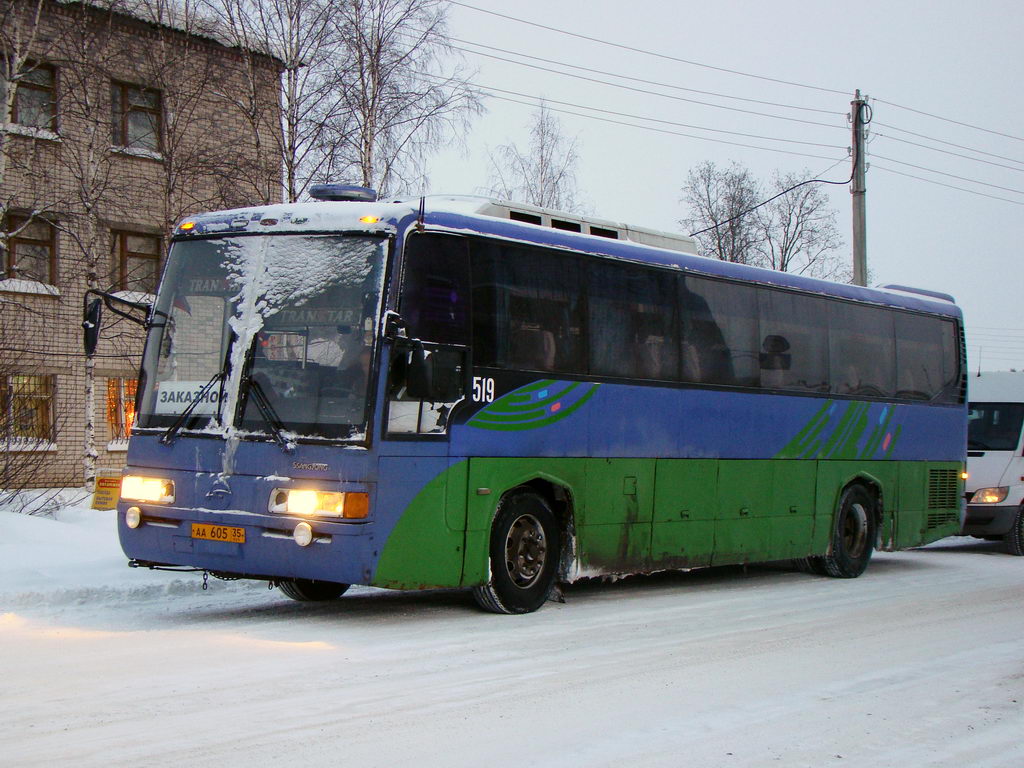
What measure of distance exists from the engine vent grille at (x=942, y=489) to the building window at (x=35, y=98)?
1885 centimetres

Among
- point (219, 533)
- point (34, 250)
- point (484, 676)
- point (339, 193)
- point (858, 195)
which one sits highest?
point (858, 195)

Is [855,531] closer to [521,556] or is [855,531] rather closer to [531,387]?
[521,556]

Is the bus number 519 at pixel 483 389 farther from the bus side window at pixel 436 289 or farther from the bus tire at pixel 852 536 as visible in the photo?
the bus tire at pixel 852 536

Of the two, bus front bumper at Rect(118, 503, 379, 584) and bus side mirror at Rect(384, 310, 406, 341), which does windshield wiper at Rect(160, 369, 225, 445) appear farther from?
bus side mirror at Rect(384, 310, 406, 341)

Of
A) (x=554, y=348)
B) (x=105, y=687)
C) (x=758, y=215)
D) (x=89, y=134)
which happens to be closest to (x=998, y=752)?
(x=105, y=687)

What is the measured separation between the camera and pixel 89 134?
2617 cm

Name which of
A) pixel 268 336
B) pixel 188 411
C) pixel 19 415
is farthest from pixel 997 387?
pixel 188 411

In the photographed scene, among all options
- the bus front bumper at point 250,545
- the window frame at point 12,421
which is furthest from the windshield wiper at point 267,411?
the window frame at point 12,421

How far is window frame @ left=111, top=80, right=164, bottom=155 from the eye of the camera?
27.7m

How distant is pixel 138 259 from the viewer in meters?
29.1

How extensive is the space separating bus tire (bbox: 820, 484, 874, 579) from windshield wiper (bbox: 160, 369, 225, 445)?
827cm

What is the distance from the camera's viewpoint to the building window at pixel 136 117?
1096 inches

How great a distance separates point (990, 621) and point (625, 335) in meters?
4.19

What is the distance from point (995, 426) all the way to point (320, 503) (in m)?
14.3
